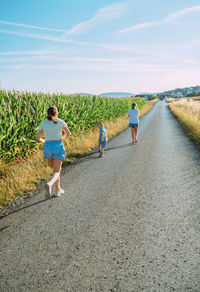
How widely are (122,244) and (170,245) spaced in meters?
0.71

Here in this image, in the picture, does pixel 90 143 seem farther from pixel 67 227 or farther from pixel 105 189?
pixel 67 227

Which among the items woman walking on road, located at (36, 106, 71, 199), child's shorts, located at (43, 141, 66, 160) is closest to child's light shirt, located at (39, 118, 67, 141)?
woman walking on road, located at (36, 106, 71, 199)

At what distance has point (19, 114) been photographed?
319 inches

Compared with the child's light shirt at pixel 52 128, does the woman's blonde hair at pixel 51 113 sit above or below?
above

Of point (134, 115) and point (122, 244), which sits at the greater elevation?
point (134, 115)

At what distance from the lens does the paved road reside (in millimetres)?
2543

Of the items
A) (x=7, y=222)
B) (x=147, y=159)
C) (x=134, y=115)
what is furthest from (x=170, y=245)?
(x=134, y=115)

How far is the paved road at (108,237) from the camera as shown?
2.54 metres

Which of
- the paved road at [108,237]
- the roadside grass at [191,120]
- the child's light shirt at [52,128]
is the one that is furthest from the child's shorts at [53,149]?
the roadside grass at [191,120]

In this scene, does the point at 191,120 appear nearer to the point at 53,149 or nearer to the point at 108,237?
the point at 53,149

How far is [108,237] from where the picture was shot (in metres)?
3.40

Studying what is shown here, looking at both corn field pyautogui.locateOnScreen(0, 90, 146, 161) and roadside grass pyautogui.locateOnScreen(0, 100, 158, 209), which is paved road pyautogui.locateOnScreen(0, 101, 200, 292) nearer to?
roadside grass pyautogui.locateOnScreen(0, 100, 158, 209)

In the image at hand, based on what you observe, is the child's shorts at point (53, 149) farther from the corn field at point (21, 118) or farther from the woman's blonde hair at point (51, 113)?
the corn field at point (21, 118)

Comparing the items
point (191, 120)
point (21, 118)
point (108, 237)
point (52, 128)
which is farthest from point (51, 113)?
point (191, 120)
